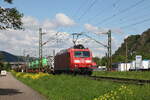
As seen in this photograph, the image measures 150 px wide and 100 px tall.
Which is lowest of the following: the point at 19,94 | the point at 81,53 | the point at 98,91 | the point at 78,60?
the point at 19,94

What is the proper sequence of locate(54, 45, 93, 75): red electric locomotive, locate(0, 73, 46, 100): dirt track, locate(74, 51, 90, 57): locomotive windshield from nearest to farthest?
locate(0, 73, 46, 100): dirt track → locate(54, 45, 93, 75): red electric locomotive → locate(74, 51, 90, 57): locomotive windshield

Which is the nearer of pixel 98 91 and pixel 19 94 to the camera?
pixel 98 91

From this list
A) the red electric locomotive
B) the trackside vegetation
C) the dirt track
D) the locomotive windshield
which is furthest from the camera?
the locomotive windshield

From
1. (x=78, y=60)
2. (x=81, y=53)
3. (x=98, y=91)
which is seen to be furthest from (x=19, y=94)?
(x=81, y=53)

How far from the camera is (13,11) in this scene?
18188 mm

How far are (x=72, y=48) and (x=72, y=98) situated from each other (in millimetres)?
26838

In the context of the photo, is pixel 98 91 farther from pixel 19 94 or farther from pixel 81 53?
pixel 81 53

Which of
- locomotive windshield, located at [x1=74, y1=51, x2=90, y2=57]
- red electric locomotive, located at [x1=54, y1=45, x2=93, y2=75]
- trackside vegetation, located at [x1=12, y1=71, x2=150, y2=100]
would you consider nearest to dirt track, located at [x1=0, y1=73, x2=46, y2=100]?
trackside vegetation, located at [x1=12, y1=71, x2=150, y2=100]

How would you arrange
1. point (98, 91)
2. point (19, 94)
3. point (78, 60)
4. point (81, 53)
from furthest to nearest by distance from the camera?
point (81, 53) → point (78, 60) → point (19, 94) → point (98, 91)

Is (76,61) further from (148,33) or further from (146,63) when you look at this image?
(148,33)

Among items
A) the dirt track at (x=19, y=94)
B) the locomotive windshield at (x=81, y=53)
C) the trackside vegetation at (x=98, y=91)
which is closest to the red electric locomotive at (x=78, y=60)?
the locomotive windshield at (x=81, y=53)

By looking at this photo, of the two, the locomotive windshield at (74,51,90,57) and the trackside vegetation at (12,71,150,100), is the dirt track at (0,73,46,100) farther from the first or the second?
the locomotive windshield at (74,51,90,57)

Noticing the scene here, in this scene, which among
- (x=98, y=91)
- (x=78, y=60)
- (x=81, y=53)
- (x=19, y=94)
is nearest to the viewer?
(x=98, y=91)

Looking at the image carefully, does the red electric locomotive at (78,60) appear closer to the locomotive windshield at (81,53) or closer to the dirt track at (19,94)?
the locomotive windshield at (81,53)
